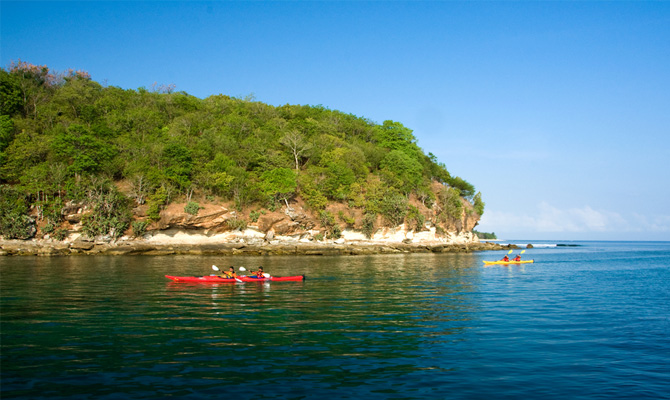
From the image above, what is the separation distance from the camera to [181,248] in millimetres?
57344

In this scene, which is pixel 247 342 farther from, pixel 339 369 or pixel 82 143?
pixel 82 143

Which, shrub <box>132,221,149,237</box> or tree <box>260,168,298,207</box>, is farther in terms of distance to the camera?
tree <box>260,168,298,207</box>

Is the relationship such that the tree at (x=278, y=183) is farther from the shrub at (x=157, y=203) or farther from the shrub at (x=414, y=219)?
the shrub at (x=414, y=219)

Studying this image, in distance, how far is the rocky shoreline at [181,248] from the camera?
Answer: 5253 centimetres

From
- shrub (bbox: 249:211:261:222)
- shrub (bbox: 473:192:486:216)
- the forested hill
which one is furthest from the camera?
shrub (bbox: 473:192:486:216)

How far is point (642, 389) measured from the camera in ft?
31.0

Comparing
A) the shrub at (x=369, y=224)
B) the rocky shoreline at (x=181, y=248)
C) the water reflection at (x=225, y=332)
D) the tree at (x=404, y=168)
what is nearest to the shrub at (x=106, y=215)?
the rocky shoreline at (x=181, y=248)

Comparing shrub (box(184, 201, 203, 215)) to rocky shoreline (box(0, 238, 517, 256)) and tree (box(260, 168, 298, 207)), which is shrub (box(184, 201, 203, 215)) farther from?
tree (box(260, 168, 298, 207))

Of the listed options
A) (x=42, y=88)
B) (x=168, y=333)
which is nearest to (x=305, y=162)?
(x=42, y=88)

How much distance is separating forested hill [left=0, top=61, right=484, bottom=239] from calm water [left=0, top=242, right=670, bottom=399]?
130ft

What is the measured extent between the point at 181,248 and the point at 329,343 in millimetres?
49194

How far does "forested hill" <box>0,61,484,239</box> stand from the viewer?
59.1 metres

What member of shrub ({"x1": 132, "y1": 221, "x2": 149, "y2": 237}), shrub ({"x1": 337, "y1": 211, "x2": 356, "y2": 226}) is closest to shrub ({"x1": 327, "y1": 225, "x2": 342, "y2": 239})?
shrub ({"x1": 337, "y1": 211, "x2": 356, "y2": 226})

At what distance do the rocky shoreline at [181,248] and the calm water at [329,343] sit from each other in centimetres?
3228
